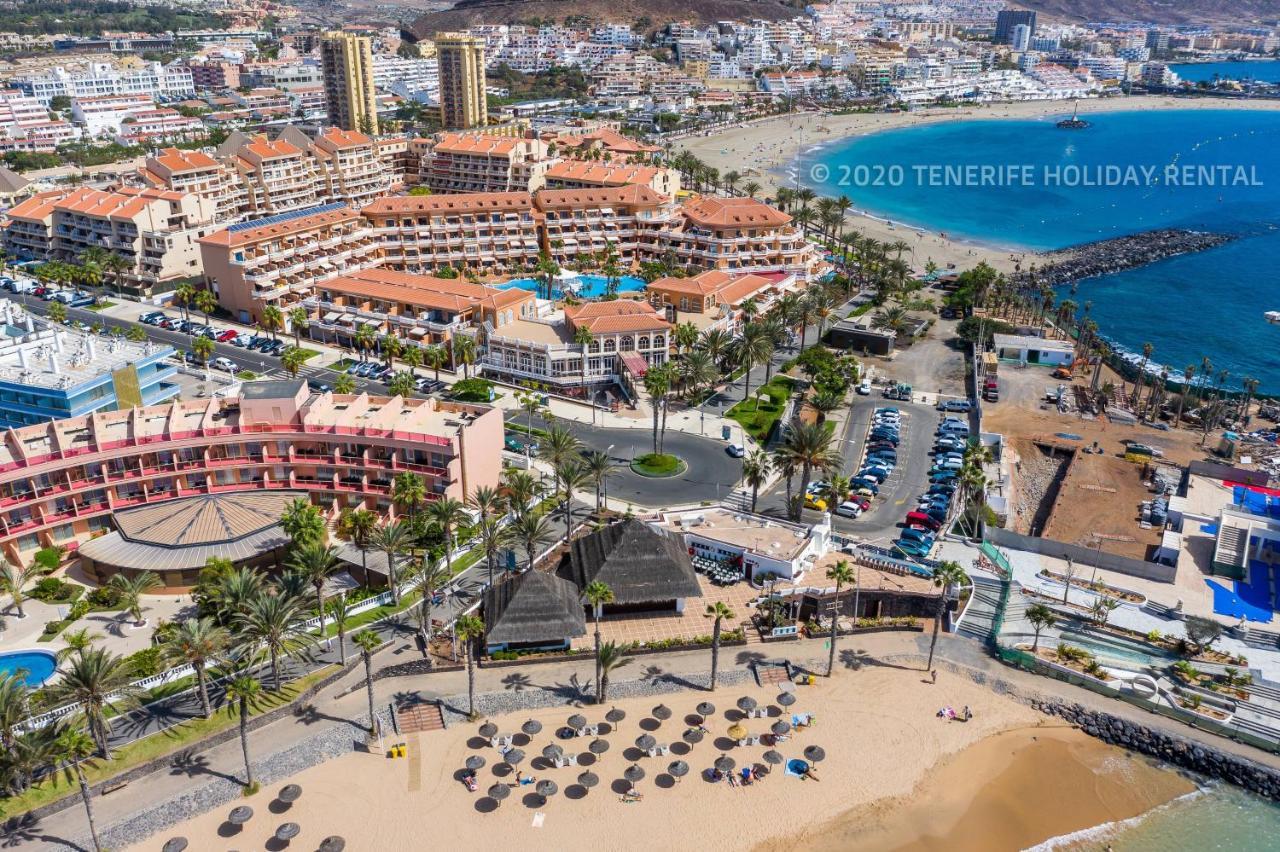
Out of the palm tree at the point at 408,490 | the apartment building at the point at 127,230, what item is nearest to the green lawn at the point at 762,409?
the palm tree at the point at 408,490

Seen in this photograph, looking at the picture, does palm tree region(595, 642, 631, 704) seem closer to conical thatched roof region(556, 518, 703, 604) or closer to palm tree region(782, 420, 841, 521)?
conical thatched roof region(556, 518, 703, 604)

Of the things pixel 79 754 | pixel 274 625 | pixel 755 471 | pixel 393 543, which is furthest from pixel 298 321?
pixel 79 754

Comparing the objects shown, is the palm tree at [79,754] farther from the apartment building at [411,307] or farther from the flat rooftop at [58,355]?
the apartment building at [411,307]

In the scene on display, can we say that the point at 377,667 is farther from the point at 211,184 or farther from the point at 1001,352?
the point at 211,184

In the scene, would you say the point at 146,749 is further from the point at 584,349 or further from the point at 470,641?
the point at 584,349

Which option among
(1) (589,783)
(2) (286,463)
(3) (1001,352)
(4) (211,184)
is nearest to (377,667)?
(1) (589,783)

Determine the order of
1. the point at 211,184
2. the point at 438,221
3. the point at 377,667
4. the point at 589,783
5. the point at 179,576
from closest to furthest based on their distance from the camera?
1. the point at 589,783
2. the point at 377,667
3. the point at 179,576
4. the point at 438,221
5. the point at 211,184
